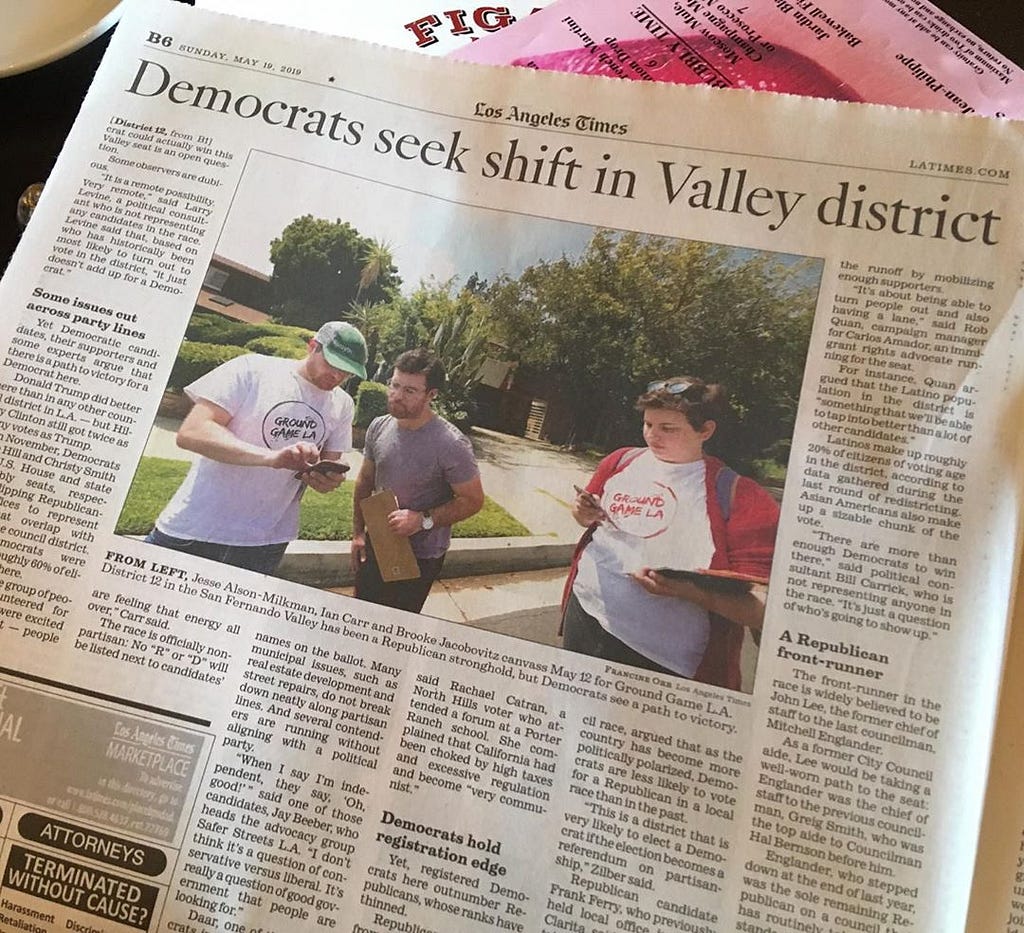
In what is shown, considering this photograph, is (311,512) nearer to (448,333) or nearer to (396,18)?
(448,333)

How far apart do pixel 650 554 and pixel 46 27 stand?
38 centimetres

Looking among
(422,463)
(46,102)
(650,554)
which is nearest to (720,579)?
(650,554)

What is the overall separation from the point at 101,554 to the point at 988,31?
1.60 ft

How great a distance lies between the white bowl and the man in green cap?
0.58ft

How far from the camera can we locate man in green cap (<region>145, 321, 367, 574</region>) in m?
0.34

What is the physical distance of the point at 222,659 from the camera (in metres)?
0.32

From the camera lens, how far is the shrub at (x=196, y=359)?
354 mm

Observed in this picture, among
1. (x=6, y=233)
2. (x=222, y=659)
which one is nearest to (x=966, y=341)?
(x=222, y=659)

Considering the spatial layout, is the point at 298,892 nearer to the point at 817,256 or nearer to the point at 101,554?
the point at 101,554

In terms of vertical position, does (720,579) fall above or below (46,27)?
below

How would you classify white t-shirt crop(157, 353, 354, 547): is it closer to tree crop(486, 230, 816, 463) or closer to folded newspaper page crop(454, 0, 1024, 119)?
tree crop(486, 230, 816, 463)

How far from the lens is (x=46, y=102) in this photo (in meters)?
0.40

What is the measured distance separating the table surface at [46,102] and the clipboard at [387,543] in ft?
0.73

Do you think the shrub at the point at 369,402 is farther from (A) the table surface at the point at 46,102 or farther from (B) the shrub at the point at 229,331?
(A) the table surface at the point at 46,102
